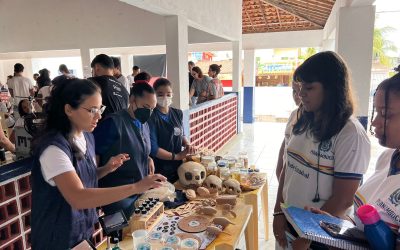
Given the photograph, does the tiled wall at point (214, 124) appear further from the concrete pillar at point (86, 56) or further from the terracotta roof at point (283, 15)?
the concrete pillar at point (86, 56)

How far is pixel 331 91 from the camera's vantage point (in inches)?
48.4

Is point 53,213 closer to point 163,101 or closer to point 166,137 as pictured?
point 166,137

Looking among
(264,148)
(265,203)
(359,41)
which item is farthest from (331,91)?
(264,148)

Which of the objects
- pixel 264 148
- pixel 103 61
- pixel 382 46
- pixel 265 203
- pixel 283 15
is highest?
pixel 283 15

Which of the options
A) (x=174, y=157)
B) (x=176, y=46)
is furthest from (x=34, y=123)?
(x=176, y=46)

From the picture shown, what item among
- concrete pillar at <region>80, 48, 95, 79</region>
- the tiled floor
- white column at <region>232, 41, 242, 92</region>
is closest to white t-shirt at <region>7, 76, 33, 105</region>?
concrete pillar at <region>80, 48, 95, 79</region>

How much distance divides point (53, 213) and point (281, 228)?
103 cm

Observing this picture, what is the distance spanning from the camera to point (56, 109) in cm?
119

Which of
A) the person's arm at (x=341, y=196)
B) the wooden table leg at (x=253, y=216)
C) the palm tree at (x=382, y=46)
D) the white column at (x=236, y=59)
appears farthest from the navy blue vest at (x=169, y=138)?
the palm tree at (x=382, y=46)

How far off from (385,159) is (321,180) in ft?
0.95

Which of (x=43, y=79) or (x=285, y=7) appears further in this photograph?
(x=285, y=7)

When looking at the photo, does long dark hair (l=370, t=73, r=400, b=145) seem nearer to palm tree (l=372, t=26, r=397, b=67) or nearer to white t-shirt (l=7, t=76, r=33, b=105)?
white t-shirt (l=7, t=76, r=33, b=105)

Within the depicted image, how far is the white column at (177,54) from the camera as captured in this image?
334 centimetres

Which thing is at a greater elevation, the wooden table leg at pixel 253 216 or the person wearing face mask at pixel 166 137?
the person wearing face mask at pixel 166 137
